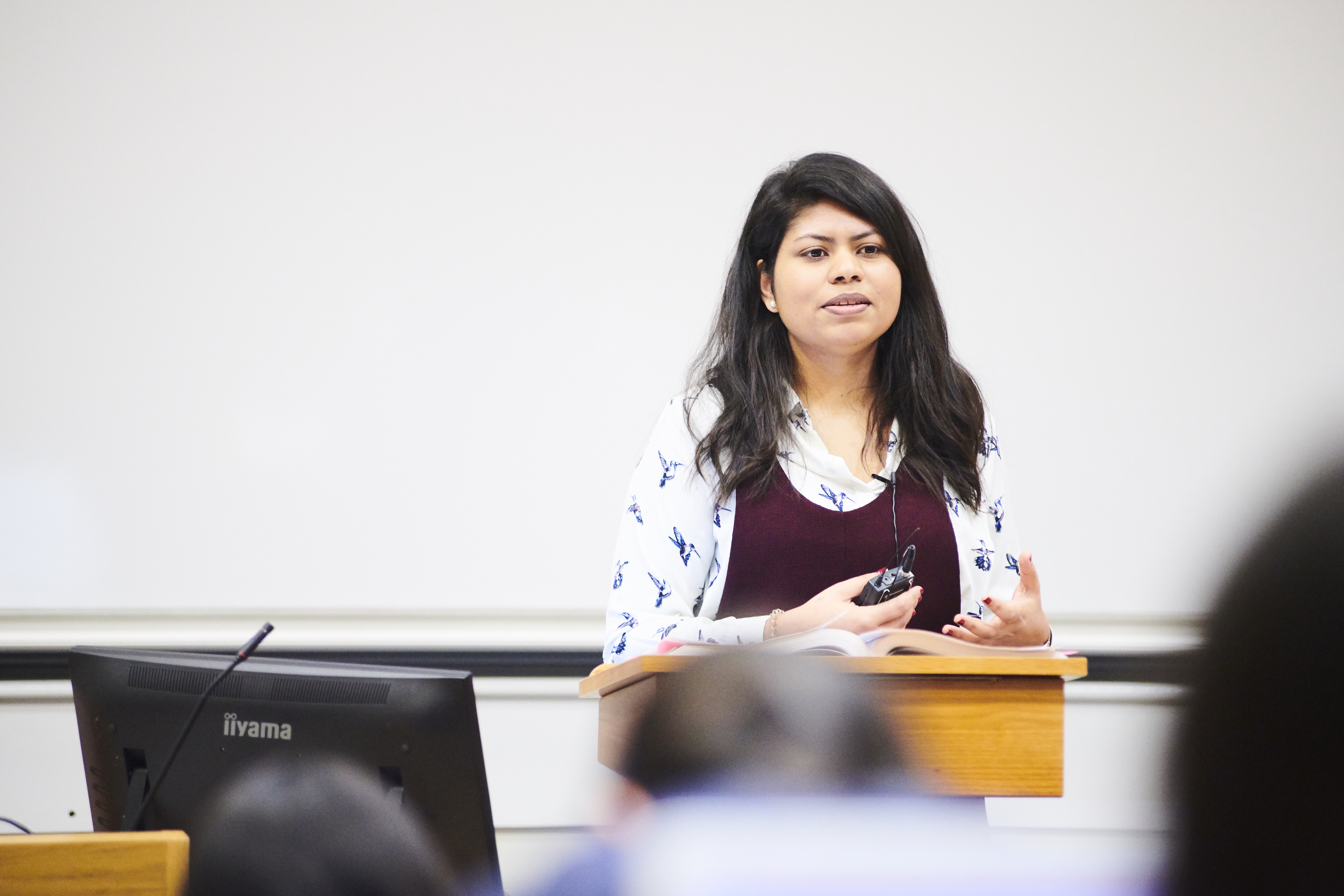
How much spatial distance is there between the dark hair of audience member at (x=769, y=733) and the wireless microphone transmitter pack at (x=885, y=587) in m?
0.95

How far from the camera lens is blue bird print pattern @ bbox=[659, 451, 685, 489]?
5.54ft

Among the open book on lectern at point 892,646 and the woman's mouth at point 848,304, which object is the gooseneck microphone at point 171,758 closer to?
the open book on lectern at point 892,646

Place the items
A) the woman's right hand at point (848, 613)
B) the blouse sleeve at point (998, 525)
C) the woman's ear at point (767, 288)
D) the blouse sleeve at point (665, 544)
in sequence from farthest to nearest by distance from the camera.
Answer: the woman's ear at point (767, 288), the blouse sleeve at point (998, 525), the blouse sleeve at point (665, 544), the woman's right hand at point (848, 613)

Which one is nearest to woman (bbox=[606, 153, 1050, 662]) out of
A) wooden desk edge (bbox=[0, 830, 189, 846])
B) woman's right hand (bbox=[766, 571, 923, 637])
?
woman's right hand (bbox=[766, 571, 923, 637])

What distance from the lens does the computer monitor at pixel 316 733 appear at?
987 mm

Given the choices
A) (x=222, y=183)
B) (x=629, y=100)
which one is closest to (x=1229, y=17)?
(x=629, y=100)

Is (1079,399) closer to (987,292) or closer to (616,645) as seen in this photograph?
(987,292)

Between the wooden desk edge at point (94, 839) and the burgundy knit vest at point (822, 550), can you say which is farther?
the burgundy knit vest at point (822, 550)

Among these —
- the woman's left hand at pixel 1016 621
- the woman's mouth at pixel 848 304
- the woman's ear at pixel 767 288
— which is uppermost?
the woman's ear at pixel 767 288

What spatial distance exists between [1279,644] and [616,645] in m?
1.30

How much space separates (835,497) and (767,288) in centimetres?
40

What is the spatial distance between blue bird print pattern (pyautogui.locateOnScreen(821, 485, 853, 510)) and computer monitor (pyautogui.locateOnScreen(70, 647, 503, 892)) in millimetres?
812

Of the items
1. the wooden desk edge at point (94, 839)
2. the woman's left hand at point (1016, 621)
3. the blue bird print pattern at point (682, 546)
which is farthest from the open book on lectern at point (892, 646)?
the wooden desk edge at point (94, 839)

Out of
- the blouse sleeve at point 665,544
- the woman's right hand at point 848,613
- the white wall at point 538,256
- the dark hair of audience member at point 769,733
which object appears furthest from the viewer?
the white wall at point 538,256
